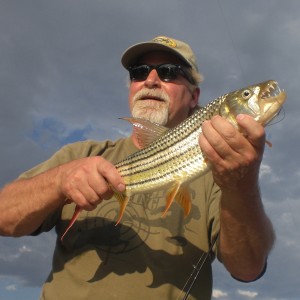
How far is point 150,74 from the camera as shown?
8867 millimetres

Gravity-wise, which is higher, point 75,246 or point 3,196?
point 3,196

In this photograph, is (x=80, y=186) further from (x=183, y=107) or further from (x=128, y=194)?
(x=183, y=107)

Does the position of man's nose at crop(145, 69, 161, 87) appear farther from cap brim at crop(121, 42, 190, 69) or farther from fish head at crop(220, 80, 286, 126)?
fish head at crop(220, 80, 286, 126)

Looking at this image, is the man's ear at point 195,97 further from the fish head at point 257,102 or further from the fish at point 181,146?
the fish head at point 257,102

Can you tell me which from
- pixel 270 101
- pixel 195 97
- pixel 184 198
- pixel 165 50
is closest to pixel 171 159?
pixel 184 198

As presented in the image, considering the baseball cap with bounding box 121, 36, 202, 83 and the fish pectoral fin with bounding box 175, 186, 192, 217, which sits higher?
the baseball cap with bounding box 121, 36, 202, 83

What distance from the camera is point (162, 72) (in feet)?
29.2

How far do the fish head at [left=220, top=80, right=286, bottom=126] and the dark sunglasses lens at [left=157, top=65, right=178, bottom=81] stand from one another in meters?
3.73

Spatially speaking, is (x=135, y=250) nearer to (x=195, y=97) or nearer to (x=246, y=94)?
(x=246, y=94)

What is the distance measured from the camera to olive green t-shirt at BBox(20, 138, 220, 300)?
258 inches

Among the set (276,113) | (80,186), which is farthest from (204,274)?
(276,113)

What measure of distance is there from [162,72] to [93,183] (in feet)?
12.2

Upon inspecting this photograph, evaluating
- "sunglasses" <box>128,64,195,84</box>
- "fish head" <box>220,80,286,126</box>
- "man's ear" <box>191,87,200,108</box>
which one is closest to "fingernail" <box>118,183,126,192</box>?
"fish head" <box>220,80,286,126</box>

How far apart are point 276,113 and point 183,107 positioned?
3.99 meters
